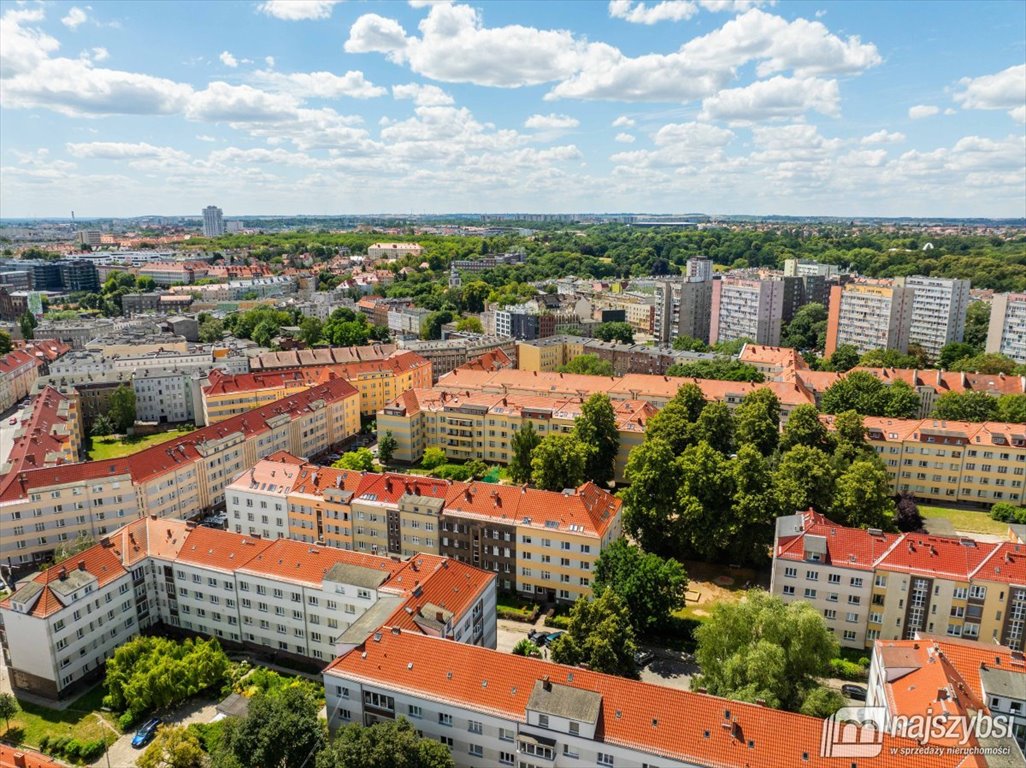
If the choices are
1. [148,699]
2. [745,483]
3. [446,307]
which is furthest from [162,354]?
[745,483]

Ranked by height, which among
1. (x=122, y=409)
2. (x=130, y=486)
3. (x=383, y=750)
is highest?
(x=383, y=750)

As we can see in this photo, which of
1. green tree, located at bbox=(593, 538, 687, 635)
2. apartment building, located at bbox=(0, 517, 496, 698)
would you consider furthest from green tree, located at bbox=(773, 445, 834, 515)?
apartment building, located at bbox=(0, 517, 496, 698)

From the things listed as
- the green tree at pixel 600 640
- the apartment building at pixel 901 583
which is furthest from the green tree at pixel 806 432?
the green tree at pixel 600 640

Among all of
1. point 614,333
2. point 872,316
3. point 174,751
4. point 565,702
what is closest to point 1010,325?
point 872,316

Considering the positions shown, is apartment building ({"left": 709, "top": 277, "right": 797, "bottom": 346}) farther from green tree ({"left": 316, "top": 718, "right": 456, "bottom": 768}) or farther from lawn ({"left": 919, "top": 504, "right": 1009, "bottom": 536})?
green tree ({"left": 316, "top": 718, "right": 456, "bottom": 768})

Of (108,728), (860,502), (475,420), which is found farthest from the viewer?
(475,420)

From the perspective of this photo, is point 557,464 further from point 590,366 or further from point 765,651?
point 590,366

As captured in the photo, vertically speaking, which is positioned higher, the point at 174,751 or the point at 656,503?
the point at 656,503

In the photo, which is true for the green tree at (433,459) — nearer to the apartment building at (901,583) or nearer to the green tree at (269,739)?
the apartment building at (901,583)
